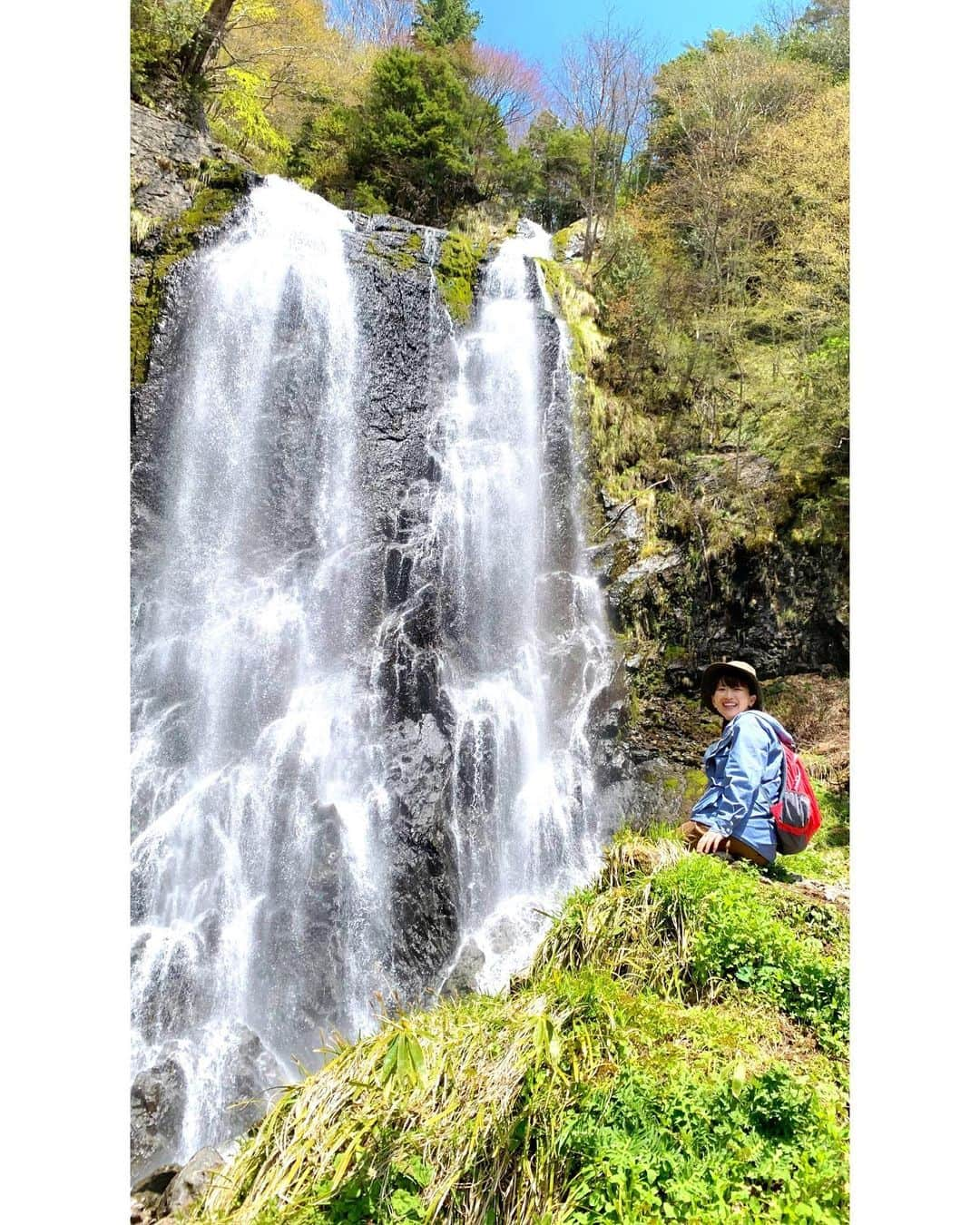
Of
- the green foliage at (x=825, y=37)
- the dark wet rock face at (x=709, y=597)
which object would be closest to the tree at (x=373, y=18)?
the green foliage at (x=825, y=37)

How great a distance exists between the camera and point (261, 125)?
357 centimetres

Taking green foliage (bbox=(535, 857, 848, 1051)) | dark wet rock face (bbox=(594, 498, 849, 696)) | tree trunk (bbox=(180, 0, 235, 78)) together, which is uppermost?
tree trunk (bbox=(180, 0, 235, 78))

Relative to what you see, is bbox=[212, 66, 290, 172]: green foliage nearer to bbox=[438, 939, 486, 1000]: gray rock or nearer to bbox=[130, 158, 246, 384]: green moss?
bbox=[130, 158, 246, 384]: green moss

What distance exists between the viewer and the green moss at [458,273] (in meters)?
3.88

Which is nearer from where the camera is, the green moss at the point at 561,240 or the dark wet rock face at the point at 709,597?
the dark wet rock face at the point at 709,597

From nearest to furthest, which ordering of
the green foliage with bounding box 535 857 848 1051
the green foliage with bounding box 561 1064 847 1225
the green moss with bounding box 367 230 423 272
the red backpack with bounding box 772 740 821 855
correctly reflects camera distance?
the green foliage with bounding box 561 1064 847 1225, the green foliage with bounding box 535 857 848 1051, the red backpack with bounding box 772 740 821 855, the green moss with bounding box 367 230 423 272

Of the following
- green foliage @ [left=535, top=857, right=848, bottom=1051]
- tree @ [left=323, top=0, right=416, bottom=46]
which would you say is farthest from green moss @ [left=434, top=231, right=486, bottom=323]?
green foliage @ [left=535, top=857, right=848, bottom=1051]

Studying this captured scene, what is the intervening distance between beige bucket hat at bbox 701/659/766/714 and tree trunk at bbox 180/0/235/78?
10.9 feet

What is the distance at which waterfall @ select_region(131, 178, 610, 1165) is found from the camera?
9.36 feet

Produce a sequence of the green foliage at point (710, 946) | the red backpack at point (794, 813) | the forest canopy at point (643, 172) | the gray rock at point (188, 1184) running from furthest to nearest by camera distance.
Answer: the forest canopy at point (643, 172), the red backpack at point (794, 813), the gray rock at point (188, 1184), the green foliage at point (710, 946)

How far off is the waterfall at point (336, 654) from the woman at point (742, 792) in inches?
24.5

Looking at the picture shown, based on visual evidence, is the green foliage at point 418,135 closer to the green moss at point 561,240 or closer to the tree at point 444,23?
the tree at point 444,23

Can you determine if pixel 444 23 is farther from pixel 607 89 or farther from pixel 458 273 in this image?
pixel 458 273
